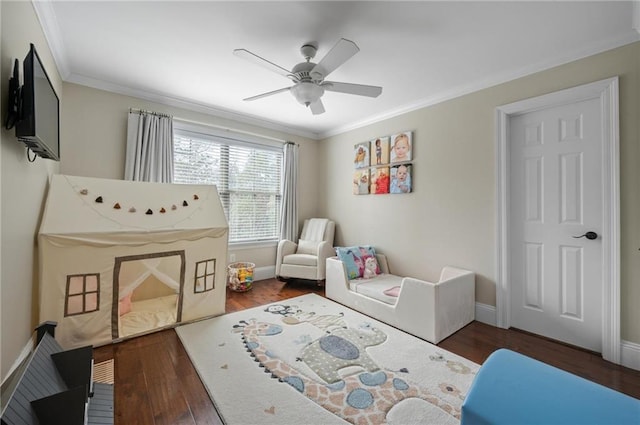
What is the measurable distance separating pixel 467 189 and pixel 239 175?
3.12 m

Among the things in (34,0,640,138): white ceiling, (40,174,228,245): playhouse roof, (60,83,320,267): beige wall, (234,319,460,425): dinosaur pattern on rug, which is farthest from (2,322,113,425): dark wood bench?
(34,0,640,138): white ceiling

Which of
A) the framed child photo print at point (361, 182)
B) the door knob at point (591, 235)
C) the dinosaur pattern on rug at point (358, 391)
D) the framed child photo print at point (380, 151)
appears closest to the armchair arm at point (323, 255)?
the framed child photo print at point (361, 182)

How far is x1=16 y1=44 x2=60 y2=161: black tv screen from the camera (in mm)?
1430

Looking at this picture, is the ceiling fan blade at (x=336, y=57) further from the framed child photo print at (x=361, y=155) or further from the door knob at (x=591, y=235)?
the door knob at (x=591, y=235)

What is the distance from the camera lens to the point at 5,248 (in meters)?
1.49

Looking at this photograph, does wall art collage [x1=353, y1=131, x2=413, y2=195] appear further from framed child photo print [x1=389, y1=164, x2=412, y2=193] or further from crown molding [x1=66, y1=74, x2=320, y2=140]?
crown molding [x1=66, y1=74, x2=320, y2=140]

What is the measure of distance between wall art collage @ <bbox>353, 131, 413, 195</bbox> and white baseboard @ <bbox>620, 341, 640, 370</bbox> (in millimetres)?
2259

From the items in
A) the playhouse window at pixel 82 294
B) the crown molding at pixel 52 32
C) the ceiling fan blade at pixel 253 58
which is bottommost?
the playhouse window at pixel 82 294

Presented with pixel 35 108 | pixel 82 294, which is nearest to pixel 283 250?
pixel 82 294

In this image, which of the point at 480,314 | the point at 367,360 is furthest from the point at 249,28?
the point at 480,314

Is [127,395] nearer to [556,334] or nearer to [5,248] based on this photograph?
[5,248]

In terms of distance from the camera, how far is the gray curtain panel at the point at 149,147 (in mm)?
3113

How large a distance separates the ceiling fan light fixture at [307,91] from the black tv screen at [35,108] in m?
1.60

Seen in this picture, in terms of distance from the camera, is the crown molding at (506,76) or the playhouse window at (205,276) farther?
the playhouse window at (205,276)
